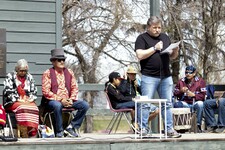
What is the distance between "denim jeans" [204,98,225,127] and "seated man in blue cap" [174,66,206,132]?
0.51ft

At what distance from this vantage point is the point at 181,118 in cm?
927

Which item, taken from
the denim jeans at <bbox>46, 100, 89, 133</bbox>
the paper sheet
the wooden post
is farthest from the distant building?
the paper sheet

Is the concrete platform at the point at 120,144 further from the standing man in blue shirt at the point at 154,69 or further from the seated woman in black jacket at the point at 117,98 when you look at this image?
the seated woman in black jacket at the point at 117,98

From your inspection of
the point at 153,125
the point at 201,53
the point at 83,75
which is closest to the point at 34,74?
the point at 153,125

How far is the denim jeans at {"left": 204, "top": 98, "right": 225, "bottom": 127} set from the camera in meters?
9.16

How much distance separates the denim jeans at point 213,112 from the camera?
9164 millimetres

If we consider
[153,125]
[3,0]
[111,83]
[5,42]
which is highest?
[3,0]

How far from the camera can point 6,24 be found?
28.8 feet

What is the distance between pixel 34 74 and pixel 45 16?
853 millimetres

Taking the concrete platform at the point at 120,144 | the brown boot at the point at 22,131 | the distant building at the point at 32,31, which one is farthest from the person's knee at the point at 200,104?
the brown boot at the point at 22,131

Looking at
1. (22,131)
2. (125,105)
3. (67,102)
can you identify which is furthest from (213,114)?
(22,131)

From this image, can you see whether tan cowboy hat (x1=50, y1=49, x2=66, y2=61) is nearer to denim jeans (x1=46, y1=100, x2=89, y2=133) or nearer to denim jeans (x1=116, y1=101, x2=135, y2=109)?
denim jeans (x1=46, y1=100, x2=89, y2=133)

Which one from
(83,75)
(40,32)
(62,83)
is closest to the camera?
(62,83)

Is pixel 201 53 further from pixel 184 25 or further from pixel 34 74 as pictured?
pixel 34 74
